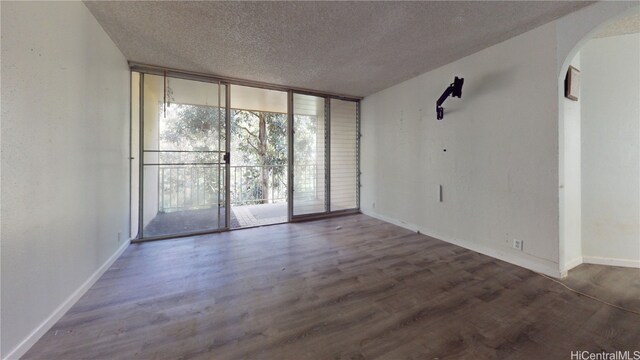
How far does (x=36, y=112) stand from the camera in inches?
57.8

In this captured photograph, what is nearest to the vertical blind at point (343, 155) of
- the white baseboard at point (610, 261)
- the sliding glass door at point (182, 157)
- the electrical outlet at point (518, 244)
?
the sliding glass door at point (182, 157)

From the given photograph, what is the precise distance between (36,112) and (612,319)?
13.1 ft

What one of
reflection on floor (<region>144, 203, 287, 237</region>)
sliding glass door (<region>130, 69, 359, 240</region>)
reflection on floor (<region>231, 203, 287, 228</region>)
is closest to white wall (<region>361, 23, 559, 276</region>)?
sliding glass door (<region>130, 69, 359, 240</region>)

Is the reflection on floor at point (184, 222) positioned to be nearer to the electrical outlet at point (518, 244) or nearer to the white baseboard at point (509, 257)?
the white baseboard at point (509, 257)

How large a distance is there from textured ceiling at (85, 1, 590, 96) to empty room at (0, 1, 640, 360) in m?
0.03

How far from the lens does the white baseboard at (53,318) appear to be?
131 cm

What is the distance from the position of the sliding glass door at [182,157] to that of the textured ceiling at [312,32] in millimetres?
396

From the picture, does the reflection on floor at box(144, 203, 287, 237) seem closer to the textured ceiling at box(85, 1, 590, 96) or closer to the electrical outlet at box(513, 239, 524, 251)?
the textured ceiling at box(85, 1, 590, 96)

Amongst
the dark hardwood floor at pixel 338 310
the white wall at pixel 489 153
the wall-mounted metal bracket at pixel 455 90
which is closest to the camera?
the dark hardwood floor at pixel 338 310

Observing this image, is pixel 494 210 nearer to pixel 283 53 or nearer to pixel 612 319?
pixel 612 319

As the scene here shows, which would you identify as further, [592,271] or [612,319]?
[592,271]

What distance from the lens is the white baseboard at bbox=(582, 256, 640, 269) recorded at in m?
2.43

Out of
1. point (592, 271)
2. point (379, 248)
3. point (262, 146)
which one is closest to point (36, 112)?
point (379, 248)

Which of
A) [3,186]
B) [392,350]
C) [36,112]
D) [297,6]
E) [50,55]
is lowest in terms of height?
[392,350]
